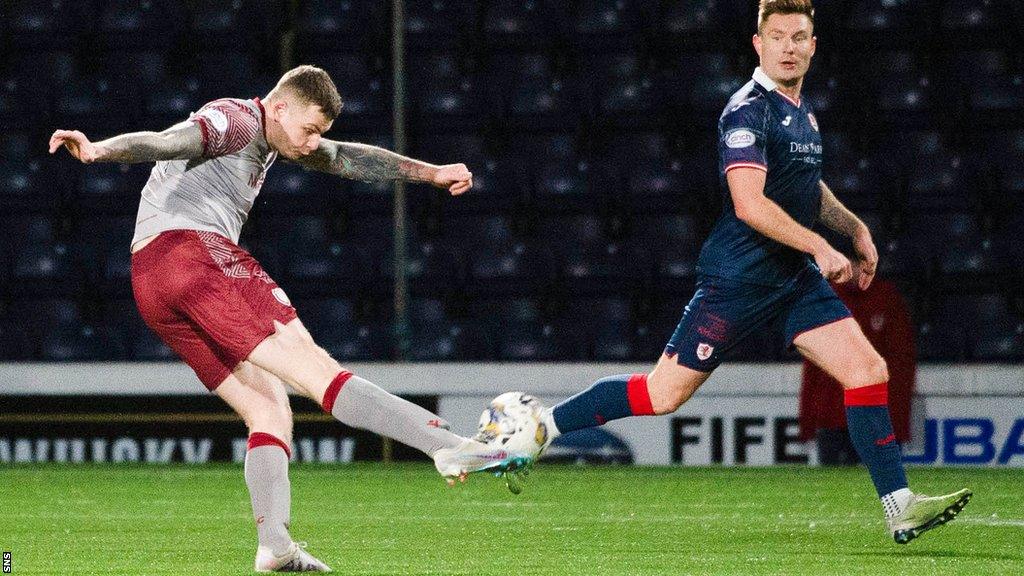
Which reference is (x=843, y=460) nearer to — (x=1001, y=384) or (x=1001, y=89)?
(x=1001, y=384)

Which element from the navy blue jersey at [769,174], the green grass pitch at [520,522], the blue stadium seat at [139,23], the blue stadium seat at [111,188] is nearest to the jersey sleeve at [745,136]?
the navy blue jersey at [769,174]

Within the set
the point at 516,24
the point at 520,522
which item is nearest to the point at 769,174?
the point at 520,522

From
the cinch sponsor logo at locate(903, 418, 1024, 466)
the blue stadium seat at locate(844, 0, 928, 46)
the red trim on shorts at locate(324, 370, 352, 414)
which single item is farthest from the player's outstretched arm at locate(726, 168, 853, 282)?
the blue stadium seat at locate(844, 0, 928, 46)

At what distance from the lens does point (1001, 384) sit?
444 inches

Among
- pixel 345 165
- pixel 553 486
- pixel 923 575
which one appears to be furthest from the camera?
pixel 553 486

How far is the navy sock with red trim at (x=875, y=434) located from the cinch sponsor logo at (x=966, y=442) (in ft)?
18.5

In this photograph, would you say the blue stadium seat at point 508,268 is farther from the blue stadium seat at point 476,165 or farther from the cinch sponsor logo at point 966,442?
the cinch sponsor logo at point 966,442

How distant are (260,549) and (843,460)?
6.82m

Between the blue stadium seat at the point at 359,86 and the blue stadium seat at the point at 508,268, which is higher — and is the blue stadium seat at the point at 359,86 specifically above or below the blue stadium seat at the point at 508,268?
above

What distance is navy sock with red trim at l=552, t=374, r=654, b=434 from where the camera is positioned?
6180mm

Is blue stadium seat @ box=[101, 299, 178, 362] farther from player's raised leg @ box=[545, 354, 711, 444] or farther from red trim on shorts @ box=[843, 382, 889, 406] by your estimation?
red trim on shorts @ box=[843, 382, 889, 406]

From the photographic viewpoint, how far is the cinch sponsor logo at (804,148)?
5.95 meters

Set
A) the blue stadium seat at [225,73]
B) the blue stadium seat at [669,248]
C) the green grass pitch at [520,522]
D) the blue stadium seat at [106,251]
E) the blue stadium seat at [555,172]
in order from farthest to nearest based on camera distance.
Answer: the blue stadium seat at [225,73]
the blue stadium seat at [555,172]
the blue stadium seat at [106,251]
the blue stadium seat at [669,248]
the green grass pitch at [520,522]

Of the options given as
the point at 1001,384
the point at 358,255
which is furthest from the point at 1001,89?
the point at 358,255
